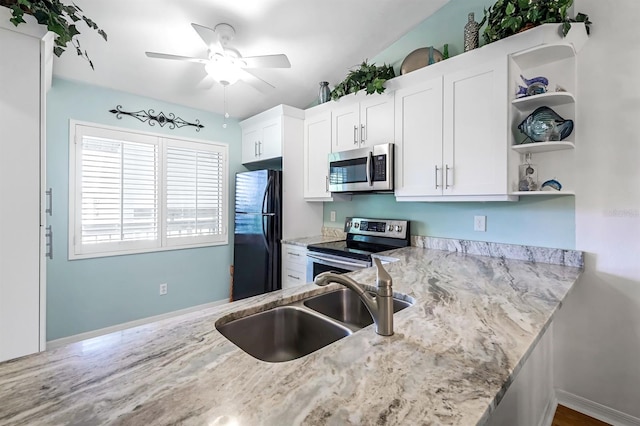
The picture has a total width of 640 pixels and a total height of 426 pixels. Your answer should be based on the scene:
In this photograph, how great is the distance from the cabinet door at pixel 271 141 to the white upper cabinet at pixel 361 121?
64 cm

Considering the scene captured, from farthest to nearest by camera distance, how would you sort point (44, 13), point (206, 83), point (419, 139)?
point (206, 83), point (419, 139), point (44, 13)

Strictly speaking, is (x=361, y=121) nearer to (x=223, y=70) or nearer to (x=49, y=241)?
(x=223, y=70)

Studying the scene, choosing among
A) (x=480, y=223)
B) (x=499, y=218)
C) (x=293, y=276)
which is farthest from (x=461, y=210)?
(x=293, y=276)

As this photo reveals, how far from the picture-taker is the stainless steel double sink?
1.08 meters

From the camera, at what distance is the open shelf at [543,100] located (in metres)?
1.76

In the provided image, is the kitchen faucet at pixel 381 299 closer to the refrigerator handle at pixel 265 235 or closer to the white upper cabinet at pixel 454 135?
the white upper cabinet at pixel 454 135

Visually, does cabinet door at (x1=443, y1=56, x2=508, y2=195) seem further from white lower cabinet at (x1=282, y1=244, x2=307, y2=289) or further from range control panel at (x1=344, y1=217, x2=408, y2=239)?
white lower cabinet at (x1=282, y1=244, x2=307, y2=289)

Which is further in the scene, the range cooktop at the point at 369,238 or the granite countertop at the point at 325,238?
the granite countertop at the point at 325,238

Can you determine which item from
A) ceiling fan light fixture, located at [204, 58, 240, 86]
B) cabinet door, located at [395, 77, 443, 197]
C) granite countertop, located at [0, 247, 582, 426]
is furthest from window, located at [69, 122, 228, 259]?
granite countertop, located at [0, 247, 582, 426]

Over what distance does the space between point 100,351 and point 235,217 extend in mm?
2870

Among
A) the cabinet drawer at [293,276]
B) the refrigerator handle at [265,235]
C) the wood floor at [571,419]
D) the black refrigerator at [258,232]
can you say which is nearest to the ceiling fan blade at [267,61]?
the black refrigerator at [258,232]

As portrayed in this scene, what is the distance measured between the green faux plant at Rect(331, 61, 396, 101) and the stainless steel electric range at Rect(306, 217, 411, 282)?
1.22m

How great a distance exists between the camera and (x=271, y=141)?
338 cm

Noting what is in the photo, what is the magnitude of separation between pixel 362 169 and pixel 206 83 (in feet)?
6.05
